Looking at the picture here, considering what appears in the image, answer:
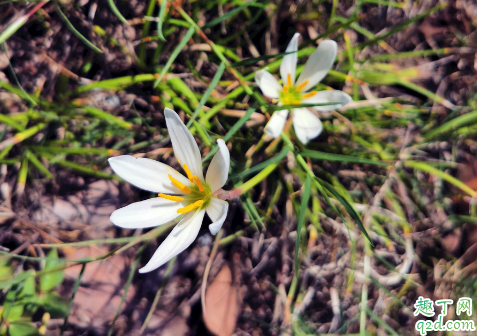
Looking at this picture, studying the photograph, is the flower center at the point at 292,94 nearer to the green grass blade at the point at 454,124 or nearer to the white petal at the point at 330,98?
the white petal at the point at 330,98

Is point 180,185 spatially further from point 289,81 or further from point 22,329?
point 22,329

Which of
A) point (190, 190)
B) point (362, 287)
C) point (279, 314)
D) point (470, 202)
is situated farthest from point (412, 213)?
point (190, 190)

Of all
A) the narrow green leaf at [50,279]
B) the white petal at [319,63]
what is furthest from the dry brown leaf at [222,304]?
the white petal at [319,63]

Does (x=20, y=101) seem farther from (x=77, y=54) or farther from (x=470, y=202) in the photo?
(x=470, y=202)

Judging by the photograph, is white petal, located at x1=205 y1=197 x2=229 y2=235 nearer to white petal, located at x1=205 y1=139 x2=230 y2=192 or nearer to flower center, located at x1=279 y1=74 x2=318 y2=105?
white petal, located at x1=205 y1=139 x2=230 y2=192

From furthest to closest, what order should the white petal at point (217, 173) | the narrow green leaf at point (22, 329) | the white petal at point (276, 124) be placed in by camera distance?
1. the narrow green leaf at point (22, 329)
2. the white petal at point (276, 124)
3. the white petal at point (217, 173)

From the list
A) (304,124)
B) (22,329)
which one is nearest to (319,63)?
(304,124)
